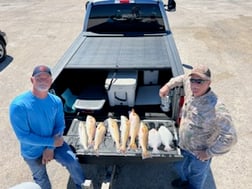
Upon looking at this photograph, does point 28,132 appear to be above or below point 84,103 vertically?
above

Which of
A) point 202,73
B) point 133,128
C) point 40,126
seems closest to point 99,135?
point 133,128

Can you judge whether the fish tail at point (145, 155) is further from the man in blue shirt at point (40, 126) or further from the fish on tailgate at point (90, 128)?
the man in blue shirt at point (40, 126)

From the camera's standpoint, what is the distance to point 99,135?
3.81 meters

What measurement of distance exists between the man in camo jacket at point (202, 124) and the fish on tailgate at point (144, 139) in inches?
18.2

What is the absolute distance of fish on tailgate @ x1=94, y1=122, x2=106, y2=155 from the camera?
368cm

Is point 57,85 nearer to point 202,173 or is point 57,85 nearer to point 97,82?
point 97,82

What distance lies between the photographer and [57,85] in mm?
4238

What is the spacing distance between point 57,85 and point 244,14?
14293 millimetres

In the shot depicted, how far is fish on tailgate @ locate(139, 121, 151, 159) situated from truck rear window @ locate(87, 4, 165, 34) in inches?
115

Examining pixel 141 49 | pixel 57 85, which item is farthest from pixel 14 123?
pixel 141 49

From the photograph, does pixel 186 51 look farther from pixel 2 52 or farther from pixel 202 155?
pixel 202 155

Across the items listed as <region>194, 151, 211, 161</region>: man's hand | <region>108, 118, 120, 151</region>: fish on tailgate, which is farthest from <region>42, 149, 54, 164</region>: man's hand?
<region>194, 151, 211, 161</region>: man's hand

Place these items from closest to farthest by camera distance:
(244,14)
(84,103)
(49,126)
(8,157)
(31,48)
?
(49,126), (84,103), (8,157), (31,48), (244,14)

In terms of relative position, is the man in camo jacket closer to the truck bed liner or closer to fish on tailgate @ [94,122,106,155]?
the truck bed liner
